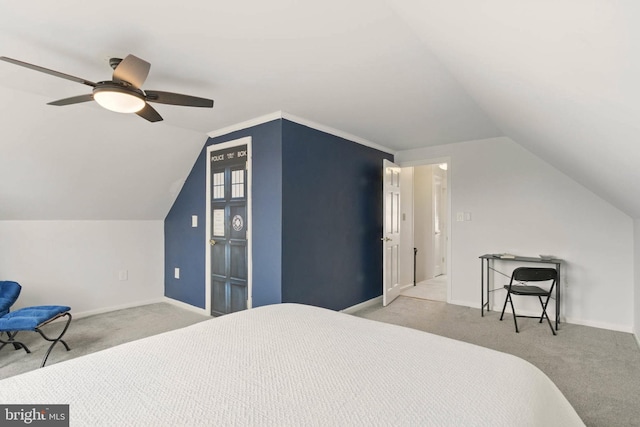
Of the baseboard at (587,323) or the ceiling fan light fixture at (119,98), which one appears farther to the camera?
the baseboard at (587,323)

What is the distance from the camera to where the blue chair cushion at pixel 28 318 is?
2454 mm

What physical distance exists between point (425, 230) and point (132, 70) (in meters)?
5.39

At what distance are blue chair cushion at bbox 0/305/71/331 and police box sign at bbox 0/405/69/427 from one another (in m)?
2.19

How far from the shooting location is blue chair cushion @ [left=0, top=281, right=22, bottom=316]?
2755 millimetres

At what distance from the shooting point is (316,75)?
235 cm

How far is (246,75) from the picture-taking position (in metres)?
2.34

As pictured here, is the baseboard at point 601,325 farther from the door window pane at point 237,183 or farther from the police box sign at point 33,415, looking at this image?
the police box sign at point 33,415

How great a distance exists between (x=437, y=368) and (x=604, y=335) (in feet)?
11.0

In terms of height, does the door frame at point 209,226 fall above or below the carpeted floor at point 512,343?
above

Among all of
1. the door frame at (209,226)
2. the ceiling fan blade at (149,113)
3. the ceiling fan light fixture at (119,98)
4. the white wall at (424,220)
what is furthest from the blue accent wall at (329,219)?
the white wall at (424,220)

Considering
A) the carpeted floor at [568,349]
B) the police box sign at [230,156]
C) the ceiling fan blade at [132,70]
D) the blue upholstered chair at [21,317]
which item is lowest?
the carpeted floor at [568,349]

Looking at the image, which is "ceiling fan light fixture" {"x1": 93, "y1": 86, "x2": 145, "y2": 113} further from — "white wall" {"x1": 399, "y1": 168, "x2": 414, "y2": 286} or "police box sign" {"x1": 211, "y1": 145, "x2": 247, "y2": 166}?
"white wall" {"x1": 399, "y1": 168, "x2": 414, "y2": 286}

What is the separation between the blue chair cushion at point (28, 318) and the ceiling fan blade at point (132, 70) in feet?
7.05

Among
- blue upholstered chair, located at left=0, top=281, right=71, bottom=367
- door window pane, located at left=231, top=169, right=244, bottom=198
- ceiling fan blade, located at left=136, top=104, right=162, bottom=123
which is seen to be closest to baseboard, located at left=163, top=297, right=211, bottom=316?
blue upholstered chair, located at left=0, top=281, right=71, bottom=367
